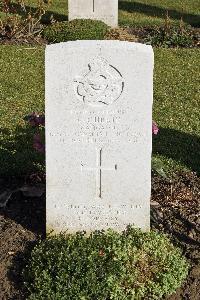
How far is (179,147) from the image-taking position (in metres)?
7.94

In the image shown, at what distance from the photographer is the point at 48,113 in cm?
514

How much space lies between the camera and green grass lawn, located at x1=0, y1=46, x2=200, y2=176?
24.5 feet

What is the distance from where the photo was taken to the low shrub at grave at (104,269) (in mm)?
4898

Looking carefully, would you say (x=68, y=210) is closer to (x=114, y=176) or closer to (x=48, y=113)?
(x=114, y=176)

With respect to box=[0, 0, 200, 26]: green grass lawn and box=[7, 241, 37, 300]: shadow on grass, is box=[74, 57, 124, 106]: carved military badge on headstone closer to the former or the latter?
box=[7, 241, 37, 300]: shadow on grass

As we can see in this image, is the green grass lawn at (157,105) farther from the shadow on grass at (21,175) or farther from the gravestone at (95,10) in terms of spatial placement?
the gravestone at (95,10)

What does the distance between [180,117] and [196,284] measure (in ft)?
14.0

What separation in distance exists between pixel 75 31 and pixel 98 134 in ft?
27.1

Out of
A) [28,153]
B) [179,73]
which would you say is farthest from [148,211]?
[179,73]

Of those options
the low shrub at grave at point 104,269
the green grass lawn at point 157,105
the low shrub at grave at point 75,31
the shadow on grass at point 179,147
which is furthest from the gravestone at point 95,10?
the low shrub at grave at point 104,269

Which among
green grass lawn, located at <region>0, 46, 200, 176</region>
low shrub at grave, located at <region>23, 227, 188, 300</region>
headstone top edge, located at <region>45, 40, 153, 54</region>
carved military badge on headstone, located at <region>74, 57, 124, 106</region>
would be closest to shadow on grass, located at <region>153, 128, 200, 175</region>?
green grass lawn, located at <region>0, 46, 200, 176</region>

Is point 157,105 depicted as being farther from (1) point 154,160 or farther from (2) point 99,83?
(2) point 99,83

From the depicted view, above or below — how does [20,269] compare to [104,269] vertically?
below

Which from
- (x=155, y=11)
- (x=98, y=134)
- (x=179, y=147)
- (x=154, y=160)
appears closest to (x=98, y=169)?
(x=98, y=134)
